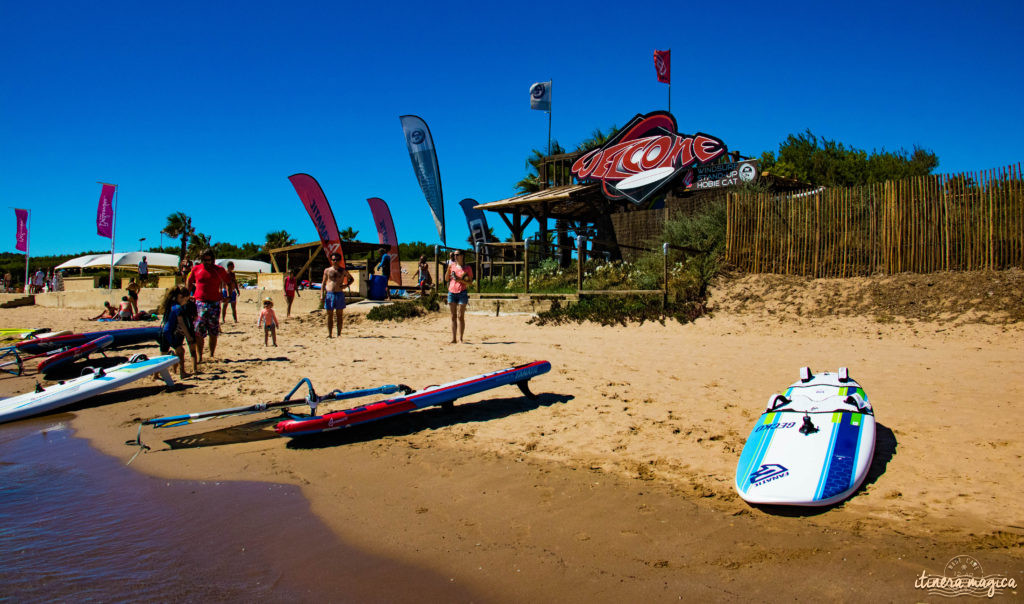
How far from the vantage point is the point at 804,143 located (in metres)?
23.8

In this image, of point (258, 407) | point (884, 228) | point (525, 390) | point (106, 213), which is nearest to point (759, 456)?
point (525, 390)

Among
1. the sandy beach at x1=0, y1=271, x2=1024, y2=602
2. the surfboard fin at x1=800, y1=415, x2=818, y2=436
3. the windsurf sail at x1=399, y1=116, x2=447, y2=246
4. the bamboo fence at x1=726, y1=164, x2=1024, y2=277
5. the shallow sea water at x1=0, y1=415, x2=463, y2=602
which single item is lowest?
the shallow sea water at x1=0, y1=415, x2=463, y2=602

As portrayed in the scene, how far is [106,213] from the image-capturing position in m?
24.4

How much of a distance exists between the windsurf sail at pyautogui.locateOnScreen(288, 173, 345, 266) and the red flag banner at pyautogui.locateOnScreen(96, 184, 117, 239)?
33.0 ft

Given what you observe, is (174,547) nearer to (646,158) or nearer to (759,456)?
(759,456)

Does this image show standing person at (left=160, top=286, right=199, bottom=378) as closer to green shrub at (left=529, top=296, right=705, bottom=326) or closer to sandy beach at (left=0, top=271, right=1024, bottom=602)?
sandy beach at (left=0, top=271, right=1024, bottom=602)

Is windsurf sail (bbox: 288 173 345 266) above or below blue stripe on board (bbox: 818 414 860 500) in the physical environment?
above

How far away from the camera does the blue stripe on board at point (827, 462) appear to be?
3359 mm

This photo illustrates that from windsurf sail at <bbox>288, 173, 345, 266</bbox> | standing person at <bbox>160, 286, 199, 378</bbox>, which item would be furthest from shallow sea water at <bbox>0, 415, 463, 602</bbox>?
windsurf sail at <bbox>288, 173, 345, 266</bbox>

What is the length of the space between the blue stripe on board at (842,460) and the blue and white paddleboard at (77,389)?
7.29 m

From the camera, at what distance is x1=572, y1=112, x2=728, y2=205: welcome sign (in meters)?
15.4

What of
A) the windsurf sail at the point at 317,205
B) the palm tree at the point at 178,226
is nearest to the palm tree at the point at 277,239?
the palm tree at the point at 178,226

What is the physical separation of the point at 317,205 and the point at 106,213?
36.1 feet

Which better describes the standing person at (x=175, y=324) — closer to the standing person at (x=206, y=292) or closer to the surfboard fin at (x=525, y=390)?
the standing person at (x=206, y=292)
